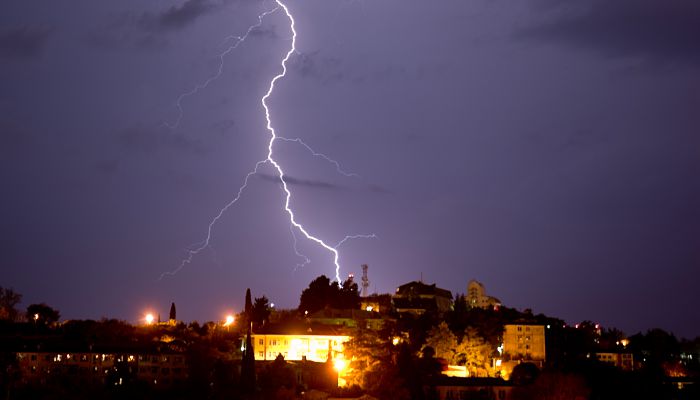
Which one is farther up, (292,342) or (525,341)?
(292,342)

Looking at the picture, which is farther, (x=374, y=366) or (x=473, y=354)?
(x=473, y=354)

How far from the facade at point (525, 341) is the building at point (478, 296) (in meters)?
16.1

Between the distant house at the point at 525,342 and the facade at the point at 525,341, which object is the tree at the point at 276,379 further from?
the facade at the point at 525,341

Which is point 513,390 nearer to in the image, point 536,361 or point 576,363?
point 576,363

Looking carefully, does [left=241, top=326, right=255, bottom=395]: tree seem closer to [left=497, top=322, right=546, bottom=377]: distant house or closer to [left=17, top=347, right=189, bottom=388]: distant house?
[left=17, top=347, right=189, bottom=388]: distant house

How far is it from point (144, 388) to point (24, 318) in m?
20.2

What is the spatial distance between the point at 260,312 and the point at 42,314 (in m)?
12.9

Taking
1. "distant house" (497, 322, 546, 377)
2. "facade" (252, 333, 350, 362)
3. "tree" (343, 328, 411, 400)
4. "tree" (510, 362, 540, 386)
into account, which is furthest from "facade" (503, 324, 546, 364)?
"tree" (343, 328, 411, 400)

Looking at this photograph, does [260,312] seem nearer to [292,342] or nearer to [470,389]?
[292,342]

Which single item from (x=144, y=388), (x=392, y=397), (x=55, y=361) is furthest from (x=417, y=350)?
A: (x=55, y=361)

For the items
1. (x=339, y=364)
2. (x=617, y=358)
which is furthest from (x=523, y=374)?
(x=617, y=358)

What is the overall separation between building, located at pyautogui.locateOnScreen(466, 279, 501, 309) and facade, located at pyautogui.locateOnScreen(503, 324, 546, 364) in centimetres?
1611

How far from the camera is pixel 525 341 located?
48719 mm

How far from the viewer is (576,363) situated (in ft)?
131
